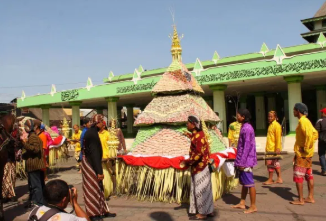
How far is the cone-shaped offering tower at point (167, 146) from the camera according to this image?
5.43 m

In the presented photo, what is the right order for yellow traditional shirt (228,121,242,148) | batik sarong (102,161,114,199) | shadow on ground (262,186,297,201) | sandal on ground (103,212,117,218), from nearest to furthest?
sandal on ground (103,212,117,218) → shadow on ground (262,186,297,201) → batik sarong (102,161,114,199) → yellow traditional shirt (228,121,242,148)

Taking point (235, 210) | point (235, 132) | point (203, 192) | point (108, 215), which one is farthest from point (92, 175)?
point (235, 132)

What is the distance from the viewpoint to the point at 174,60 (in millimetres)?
7422

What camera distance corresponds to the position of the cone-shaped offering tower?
5434 millimetres

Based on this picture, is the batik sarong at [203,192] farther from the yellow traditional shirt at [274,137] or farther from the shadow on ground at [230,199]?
the yellow traditional shirt at [274,137]

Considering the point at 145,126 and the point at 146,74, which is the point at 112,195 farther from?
the point at 146,74

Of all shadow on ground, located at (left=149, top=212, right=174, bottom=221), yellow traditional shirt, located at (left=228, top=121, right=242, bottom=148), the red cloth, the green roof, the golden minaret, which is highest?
the green roof

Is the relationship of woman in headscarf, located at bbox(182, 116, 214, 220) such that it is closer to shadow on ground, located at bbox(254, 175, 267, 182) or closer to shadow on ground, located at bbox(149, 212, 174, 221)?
shadow on ground, located at bbox(149, 212, 174, 221)

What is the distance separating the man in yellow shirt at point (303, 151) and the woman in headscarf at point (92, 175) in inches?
129

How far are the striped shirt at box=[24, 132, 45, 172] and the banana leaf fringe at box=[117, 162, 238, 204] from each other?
5.01ft

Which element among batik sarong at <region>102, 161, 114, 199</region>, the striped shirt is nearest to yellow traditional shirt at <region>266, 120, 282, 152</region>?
batik sarong at <region>102, 161, 114, 199</region>

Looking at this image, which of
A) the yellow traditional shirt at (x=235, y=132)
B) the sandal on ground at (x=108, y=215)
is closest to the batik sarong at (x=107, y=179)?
the sandal on ground at (x=108, y=215)

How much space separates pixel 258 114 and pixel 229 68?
7.17 m

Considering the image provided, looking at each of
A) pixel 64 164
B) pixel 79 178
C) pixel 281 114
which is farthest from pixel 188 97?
pixel 281 114
